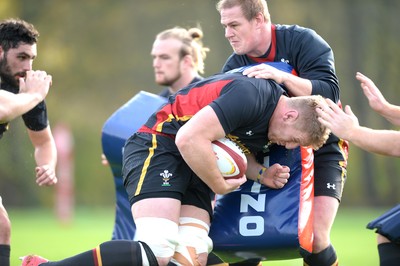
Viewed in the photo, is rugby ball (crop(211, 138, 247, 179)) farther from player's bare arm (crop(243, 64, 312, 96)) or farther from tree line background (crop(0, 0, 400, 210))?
tree line background (crop(0, 0, 400, 210))

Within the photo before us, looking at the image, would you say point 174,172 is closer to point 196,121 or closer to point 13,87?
point 196,121

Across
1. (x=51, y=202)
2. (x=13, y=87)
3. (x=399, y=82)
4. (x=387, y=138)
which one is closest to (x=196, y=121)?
(x=387, y=138)

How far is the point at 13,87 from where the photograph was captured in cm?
588

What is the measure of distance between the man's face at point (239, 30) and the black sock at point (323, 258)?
1.51m

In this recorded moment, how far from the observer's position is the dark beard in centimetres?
578

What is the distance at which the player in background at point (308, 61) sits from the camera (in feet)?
18.0

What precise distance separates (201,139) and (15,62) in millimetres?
1774

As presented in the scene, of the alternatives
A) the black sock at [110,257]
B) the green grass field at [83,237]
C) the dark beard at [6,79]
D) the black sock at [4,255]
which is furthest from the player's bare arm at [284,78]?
the green grass field at [83,237]

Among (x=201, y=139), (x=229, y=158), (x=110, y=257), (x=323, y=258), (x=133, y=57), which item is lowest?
(x=323, y=258)

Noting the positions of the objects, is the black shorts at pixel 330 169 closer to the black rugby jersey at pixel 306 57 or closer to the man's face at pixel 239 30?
the black rugby jersey at pixel 306 57

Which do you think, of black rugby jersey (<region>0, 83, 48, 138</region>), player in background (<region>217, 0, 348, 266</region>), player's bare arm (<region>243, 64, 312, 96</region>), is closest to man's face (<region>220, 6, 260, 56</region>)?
player in background (<region>217, 0, 348, 266</region>)

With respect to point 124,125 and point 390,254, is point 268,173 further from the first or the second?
point 124,125

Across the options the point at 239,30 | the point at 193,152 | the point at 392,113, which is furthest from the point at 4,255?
the point at 392,113

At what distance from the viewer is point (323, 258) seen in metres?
5.54
